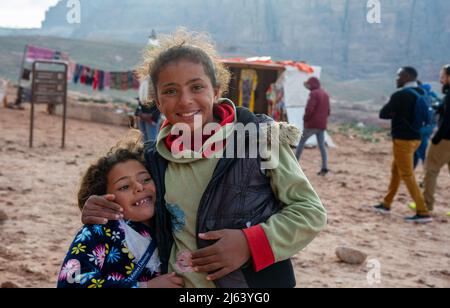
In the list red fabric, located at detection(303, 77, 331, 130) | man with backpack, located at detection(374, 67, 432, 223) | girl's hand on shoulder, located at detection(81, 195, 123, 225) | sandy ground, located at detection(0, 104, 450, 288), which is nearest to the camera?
girl's hand on shoulder, located at detection(81, 195, 123, 225)

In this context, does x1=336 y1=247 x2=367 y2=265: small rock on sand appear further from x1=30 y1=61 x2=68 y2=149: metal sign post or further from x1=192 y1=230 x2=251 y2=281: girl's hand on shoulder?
x1=30 y1=61 x2=68 y2=149: metal sign post

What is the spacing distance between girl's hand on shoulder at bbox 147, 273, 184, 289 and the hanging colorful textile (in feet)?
31.4

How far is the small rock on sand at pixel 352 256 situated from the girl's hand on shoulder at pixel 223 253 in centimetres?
357

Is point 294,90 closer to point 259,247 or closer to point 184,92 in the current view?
point 184,92

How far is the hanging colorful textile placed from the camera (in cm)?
1084

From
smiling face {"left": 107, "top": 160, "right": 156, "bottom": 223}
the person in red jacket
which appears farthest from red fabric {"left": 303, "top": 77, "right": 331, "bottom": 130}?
smiling face {"left": 107, "top": 160, "right": 156, "bottom": 223}

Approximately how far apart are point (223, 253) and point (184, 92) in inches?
18.9

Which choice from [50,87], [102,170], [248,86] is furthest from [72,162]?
[102,170]

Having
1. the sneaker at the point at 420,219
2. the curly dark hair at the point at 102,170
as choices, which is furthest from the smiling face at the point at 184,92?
the sneaker at the point at 420,219

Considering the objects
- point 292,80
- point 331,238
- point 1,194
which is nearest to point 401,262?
point 331,238

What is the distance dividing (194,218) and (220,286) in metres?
0.20

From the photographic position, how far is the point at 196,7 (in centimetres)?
10269

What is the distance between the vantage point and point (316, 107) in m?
8.91
